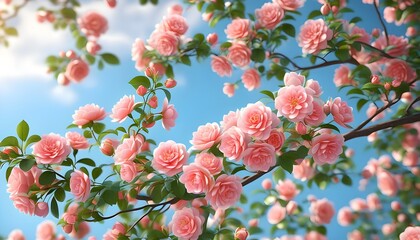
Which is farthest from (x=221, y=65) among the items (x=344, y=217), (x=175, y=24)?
(x=344, y=217)

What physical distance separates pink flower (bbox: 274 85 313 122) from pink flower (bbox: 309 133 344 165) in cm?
8

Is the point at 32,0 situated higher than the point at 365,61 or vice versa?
the point at 32,0

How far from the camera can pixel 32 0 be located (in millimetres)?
2113

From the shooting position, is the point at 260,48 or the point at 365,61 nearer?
the point at 260,48

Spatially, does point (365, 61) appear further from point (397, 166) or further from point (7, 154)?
point (7, 154)

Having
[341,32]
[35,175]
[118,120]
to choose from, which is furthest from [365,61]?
[35,175]

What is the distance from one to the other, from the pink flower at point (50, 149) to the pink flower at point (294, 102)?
0.51 m

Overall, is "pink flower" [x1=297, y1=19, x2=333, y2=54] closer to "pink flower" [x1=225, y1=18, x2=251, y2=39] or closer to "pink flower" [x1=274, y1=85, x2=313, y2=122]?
"pink flower" [x1=225, y1=18, x2=251, y2=39]

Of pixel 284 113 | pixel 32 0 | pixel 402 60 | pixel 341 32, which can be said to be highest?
pixel 32 0

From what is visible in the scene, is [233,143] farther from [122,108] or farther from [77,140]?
[77,140]

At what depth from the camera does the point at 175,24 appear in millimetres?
1626

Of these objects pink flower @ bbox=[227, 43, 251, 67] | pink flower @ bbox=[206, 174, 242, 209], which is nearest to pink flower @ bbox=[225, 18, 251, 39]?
pink flower @ bbox=[227, 43, 251, 67]

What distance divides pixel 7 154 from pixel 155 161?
1.16ft

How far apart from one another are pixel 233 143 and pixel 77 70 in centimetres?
118
